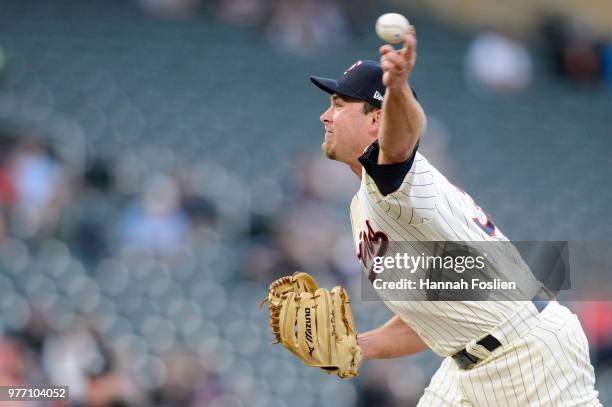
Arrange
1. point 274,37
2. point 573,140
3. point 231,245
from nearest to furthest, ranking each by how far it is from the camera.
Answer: point 231,245 < point 274,37 < point 573,140

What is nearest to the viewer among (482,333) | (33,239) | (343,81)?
(482,333)

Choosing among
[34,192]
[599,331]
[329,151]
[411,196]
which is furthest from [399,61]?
[599,331]

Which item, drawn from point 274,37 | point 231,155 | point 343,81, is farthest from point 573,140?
point 343,81

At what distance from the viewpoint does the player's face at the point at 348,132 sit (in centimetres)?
270

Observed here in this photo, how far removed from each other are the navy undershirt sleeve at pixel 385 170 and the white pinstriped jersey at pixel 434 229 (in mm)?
35

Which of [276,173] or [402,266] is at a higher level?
[402,266]

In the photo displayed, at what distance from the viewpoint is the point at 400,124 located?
2133 millimetres

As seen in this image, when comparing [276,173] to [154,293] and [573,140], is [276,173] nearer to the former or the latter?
[154,293]

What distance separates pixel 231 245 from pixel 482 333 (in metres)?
3.74

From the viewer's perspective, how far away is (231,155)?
7176 mm

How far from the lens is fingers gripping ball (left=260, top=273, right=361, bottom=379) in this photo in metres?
2.65

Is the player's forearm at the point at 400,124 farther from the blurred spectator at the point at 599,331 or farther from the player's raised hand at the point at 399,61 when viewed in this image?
the blurred spectator at the point at 599,331

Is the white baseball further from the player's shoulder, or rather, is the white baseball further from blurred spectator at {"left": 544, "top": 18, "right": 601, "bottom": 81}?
blurred spectator at {"left": 544, "top": 18, "right": 601, "bottom": 81}

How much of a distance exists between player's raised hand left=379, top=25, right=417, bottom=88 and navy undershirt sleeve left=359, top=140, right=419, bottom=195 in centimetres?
22
